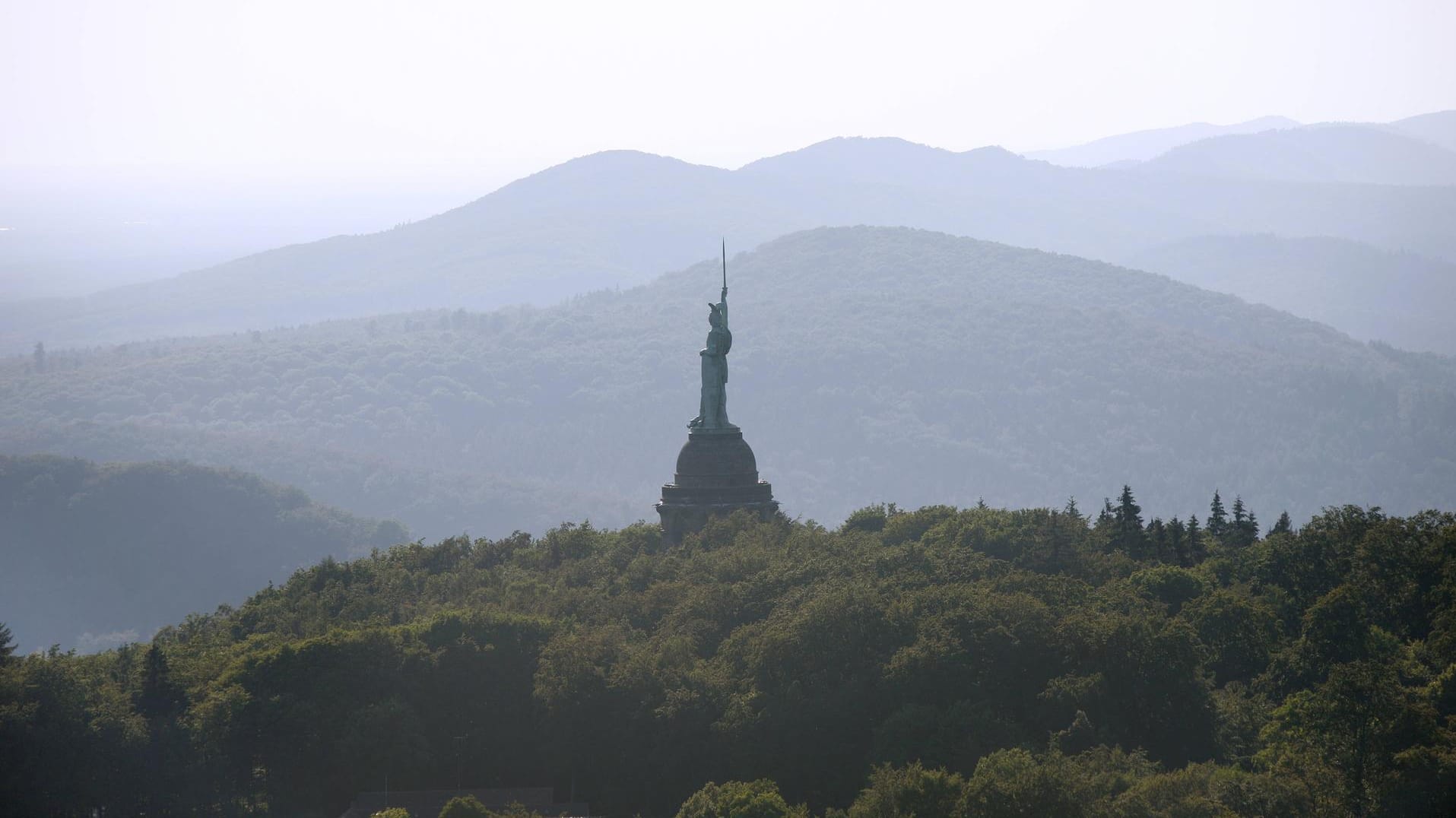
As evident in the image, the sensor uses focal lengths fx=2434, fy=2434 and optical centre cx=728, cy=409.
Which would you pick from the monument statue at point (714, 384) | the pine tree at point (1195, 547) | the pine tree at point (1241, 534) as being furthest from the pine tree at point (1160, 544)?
the monument statue at point (714, 384)

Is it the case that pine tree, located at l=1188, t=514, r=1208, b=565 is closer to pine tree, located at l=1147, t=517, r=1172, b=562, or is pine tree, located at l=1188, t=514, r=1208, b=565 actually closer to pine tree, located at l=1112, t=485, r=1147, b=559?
pine tree, located at l=1147, t=517, r=1172, b=562

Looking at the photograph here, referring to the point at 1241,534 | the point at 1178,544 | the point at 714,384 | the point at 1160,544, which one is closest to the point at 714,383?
the point at 714,384

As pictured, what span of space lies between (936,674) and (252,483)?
153 metres

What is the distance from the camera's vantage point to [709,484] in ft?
212

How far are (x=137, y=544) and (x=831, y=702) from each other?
144977 millimetres

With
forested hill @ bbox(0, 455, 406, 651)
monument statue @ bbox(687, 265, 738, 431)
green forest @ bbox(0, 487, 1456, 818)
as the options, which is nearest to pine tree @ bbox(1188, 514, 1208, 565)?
green forest @ bbox(0, 487, 1456, 818)

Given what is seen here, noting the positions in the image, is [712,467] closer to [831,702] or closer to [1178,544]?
[1178,544]

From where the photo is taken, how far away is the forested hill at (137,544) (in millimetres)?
182875

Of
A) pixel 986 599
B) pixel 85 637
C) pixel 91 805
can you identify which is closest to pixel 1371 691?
pixel 986 599

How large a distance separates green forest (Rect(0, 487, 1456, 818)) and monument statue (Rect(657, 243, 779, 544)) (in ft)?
19.1

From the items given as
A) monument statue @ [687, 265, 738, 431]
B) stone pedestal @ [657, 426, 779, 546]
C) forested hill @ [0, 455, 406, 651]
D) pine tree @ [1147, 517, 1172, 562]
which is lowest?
forested hill @ [0, 455, 406, 651]

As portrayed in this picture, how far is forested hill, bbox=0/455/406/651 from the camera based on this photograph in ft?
600

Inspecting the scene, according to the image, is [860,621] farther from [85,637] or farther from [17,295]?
[17,295]

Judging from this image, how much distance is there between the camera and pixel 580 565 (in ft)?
217
